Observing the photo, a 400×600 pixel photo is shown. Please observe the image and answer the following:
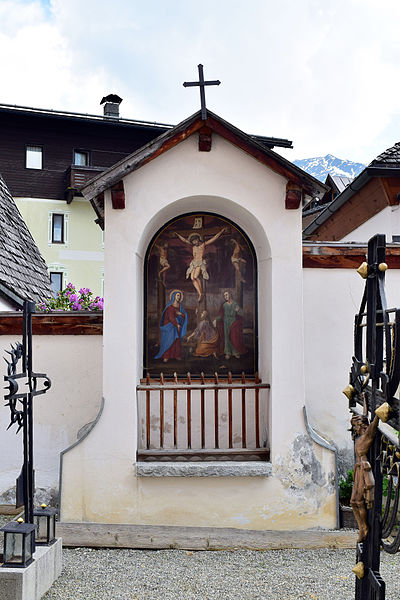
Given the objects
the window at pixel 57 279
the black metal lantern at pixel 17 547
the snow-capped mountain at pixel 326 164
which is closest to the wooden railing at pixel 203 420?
the black metal lantern at pixel 17 547

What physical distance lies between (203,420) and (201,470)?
0.55 meters

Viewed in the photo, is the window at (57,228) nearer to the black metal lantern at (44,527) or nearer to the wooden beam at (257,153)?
the wooden beam at (257,153)

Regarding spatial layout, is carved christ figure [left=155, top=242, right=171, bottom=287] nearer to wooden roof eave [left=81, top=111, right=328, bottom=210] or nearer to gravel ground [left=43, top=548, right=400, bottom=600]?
wooden roof eave [left=81, top=111, right=328, bottom=210]

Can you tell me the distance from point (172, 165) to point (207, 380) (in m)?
2.52

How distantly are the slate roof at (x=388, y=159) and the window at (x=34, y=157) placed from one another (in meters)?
15.7

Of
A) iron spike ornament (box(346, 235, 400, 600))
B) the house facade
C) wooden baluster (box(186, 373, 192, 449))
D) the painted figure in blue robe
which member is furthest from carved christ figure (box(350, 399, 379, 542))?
the house facade

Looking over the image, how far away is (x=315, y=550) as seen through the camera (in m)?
5.38

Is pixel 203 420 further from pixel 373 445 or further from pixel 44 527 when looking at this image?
pixel 373 445

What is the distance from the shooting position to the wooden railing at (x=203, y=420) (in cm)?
586

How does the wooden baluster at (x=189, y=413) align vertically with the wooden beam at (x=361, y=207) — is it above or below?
below

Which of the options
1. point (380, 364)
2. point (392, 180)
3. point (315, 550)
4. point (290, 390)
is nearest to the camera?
point (380, 364)

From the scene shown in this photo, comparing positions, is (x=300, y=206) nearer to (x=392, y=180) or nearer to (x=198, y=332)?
(x=198, y=332)

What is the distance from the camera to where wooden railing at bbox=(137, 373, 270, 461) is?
19.2ft

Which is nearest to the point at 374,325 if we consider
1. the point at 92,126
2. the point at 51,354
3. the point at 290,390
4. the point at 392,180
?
the point at 290,390
